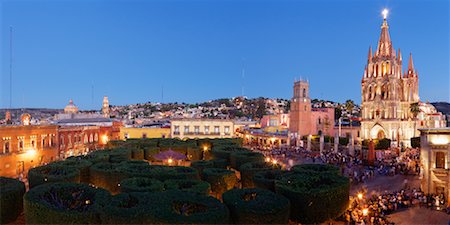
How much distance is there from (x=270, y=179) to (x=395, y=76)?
58.4 m

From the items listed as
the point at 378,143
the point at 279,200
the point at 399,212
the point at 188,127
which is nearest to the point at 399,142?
the point at 378,143

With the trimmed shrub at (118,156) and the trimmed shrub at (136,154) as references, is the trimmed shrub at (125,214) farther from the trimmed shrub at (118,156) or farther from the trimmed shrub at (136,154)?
the trimmed shrub at (136,154)

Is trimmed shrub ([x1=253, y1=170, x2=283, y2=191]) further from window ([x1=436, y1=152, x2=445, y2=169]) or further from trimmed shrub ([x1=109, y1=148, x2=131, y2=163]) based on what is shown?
trimmed shrub ([x1=109, y1=148, x2=131, y2=163])

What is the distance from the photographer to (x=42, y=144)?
4731 centimetres

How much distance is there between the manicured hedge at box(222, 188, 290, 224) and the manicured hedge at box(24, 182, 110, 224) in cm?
643

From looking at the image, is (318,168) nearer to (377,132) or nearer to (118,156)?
(118,156)

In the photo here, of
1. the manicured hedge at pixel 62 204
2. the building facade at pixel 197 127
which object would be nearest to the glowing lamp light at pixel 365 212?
the manicured hedge at pixel 62 204

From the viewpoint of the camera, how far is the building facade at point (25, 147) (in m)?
38.9

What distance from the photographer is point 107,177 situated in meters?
26.4

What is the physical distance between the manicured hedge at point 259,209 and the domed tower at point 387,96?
61.7 m

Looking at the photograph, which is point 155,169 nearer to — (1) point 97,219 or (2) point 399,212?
(1) point 97,219

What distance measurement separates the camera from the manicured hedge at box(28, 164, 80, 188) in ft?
75.8

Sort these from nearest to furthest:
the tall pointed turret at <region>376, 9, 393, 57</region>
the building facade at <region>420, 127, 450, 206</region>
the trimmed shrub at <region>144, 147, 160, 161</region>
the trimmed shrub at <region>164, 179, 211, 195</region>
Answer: the trimmed shrub at <region>164, 179, 211, 195</region>
the building facade at <region>420, 127, 450, 206</region>
the trimmed shrub at <region>144, 147, 160, 161</region>
the tall pointed turret at <region>376, 9, 393, 57</region>

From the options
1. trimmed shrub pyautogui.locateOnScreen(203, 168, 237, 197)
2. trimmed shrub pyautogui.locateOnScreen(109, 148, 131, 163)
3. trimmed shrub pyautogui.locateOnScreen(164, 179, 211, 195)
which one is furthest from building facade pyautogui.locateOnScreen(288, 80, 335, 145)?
trimmed shrub pyautogui.locateOnScreen(164, 179, 211, 195)
